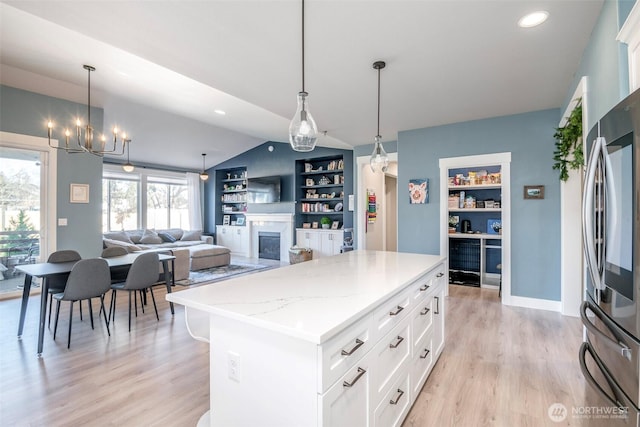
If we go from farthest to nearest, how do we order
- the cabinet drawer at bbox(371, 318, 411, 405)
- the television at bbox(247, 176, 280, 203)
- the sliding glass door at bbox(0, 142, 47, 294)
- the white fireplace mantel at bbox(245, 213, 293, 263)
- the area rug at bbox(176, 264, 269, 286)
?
the television at bbox(247, 176, 280, 203), the white fireplace mantel at bbox(245, 213, 293, 263), the area rug at bbox(176, 264, 269, 286), the sliding glass door at bbox(0, 142, 47, 294), the cabinet drawer at bbox(371, 318, 411, 405)

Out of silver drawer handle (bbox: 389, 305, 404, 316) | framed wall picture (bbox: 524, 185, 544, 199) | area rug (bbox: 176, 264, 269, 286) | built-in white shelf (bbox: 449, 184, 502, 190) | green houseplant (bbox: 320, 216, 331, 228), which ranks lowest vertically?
area rug (bbox: 176, 264, 269, 286)

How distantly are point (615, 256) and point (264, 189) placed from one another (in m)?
7.53

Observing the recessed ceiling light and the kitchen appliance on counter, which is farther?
the recessed ceiling light

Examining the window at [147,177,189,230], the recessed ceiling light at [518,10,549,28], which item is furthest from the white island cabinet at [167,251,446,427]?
the window at [147,177,189,230]

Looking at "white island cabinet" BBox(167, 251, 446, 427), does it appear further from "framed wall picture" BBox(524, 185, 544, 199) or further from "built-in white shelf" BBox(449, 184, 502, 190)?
"built-in white shelf" BBox(449, 184, 502, 190)

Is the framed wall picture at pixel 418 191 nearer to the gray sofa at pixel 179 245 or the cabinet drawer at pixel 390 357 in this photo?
the cabinet drawer at pixel 390 357

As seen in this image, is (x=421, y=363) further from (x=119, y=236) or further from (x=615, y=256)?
(x=119, y=236)


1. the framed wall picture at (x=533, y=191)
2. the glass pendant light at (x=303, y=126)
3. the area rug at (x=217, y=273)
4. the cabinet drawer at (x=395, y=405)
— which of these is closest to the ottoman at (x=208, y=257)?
the area rug at (x=217, y=273)

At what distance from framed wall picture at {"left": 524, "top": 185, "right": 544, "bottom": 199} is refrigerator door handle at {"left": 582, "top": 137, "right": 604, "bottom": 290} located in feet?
10.3

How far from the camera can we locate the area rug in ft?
17.7

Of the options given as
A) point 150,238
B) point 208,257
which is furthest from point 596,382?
point 150,238

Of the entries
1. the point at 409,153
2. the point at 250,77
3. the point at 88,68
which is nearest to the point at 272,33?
the point at 250,77

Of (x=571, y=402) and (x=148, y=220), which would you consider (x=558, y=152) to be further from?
(x=148, y=220)

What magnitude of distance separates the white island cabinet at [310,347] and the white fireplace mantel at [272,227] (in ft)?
19.2
